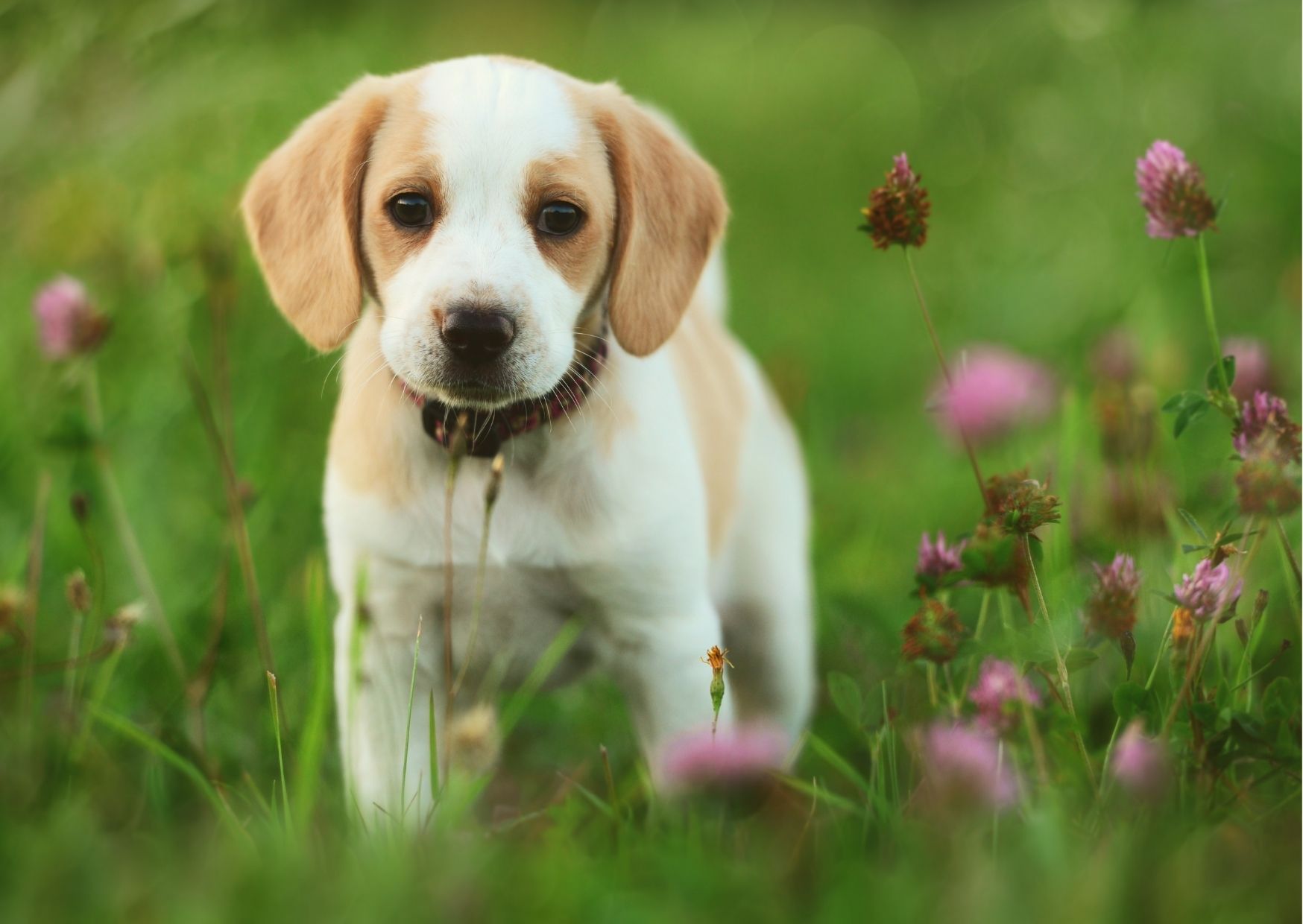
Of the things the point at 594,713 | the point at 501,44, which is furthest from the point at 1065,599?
the point at 501,44

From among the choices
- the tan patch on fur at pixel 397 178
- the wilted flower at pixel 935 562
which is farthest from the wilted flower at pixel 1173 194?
the tan patch on fur at pixel 397 178

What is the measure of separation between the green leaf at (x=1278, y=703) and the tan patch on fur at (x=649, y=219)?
40.5 inches

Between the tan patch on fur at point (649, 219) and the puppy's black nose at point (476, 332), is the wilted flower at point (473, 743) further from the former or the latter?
the tan patch on fur at point (649, 219)

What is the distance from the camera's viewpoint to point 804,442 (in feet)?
14.3

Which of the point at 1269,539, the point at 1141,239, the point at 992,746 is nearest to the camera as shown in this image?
the point at 992,746

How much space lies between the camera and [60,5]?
12.5 feet

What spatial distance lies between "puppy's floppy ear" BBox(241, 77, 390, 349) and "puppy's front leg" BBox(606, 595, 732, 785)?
0.70 m

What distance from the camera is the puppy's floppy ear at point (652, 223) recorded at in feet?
6.83

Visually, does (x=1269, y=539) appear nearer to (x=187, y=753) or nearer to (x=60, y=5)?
(x=187, y=753)

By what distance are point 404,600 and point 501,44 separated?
241 inches

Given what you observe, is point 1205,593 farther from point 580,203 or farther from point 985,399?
point 580,203

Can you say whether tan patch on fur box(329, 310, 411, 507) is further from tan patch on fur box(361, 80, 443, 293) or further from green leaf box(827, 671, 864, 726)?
green leaf box(827, 671, 864, 726)

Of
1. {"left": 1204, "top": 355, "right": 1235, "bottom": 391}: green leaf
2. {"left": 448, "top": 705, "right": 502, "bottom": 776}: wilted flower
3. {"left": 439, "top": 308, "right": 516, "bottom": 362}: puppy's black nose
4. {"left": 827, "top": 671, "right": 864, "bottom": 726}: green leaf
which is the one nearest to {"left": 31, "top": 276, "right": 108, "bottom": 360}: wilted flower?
{"left": 439, "top": 308, "right": 516, "bottom": 362}: puppy's black nose

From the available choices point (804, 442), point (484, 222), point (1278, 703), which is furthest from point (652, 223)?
point (804, 442)
